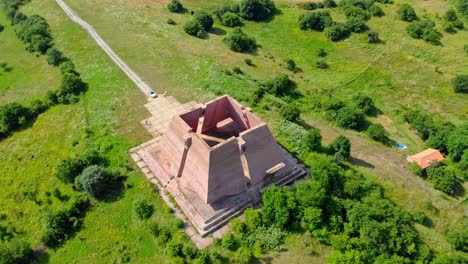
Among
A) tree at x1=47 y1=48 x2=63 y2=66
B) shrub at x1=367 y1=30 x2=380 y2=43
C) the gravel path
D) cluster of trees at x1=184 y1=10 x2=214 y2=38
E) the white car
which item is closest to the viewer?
the white car

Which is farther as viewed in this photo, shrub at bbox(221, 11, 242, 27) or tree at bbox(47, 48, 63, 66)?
shrub at bbox(221, 11, 242, 27)

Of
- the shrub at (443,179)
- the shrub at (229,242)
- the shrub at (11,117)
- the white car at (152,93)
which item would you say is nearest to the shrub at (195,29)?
the white car at (152,93)

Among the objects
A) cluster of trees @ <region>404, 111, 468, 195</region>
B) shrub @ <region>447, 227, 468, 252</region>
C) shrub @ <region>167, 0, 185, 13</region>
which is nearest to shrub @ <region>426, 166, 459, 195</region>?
cluster of trees @ <region>404, 111, 468, 195</region>

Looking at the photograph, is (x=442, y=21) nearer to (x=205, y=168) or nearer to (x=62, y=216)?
(x=205, y=168)

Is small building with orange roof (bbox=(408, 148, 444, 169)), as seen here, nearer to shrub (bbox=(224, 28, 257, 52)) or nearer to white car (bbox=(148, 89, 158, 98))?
shrub (bbox=(224, 28, 257, 52))

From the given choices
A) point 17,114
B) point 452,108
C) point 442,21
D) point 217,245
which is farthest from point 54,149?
point 442,21

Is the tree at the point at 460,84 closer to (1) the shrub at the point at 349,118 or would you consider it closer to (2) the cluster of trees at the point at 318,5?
(1) the shrub at the point at 349,118

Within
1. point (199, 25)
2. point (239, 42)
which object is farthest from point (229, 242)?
point (199, 25)
